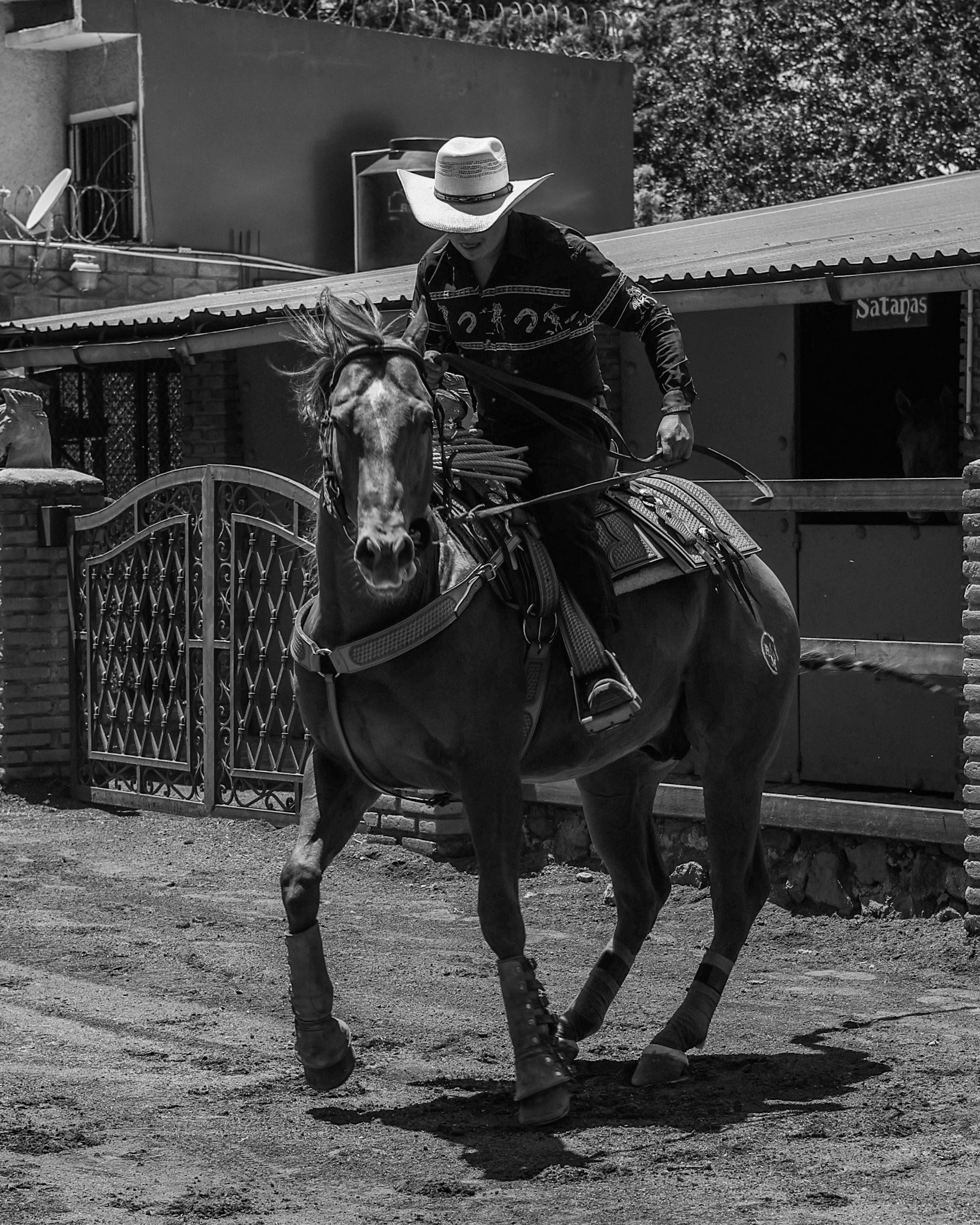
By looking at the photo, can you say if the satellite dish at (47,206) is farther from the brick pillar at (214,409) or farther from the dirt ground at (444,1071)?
the dirt ground at (444,1071)

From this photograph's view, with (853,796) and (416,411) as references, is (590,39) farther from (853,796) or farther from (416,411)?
(416,411)

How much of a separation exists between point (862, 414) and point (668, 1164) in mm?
7126

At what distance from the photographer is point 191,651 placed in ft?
36.6

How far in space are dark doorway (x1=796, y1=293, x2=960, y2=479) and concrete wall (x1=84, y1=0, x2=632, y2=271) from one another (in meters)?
11.1

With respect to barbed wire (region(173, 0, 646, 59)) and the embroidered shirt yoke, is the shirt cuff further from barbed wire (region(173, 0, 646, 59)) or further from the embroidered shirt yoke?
barbed wire (region(173, 0, 646, 59))

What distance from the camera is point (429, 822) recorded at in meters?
9.55

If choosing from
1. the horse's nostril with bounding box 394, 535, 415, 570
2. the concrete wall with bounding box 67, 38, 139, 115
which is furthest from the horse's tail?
the concrete wall with bounding box 67, 38, 139, 115

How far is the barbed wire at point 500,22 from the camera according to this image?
27.1m

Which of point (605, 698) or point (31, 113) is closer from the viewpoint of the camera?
point (605, 698)

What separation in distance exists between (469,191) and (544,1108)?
2.75 m

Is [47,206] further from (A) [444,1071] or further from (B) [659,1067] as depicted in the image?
(B) [659,1067]

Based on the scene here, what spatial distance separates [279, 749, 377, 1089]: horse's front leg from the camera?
17.5ft

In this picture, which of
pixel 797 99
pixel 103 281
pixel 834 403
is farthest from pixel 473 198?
pixel 797 99

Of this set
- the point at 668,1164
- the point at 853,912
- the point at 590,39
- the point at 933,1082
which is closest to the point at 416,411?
the point at 668,1164
